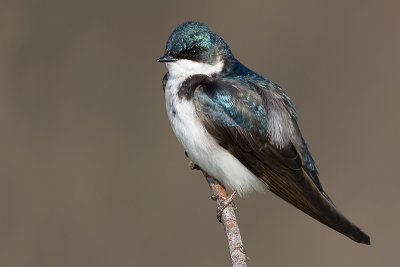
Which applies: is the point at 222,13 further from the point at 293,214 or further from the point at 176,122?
the point at 176,122

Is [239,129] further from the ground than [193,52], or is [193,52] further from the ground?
[193,52]

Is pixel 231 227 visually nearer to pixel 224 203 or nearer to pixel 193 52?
pixel 224 203

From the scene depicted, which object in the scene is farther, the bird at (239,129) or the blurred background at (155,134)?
the blurred background at (155,134)

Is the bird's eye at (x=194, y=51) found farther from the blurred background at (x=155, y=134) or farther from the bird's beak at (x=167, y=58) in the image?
the blurred background at (x=155, y=134)

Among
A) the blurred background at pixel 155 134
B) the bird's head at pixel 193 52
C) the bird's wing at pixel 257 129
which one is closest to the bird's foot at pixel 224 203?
the bird's wing at pixel 257 129

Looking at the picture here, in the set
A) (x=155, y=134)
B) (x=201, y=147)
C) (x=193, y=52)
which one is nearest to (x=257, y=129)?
(x=201, y=147)

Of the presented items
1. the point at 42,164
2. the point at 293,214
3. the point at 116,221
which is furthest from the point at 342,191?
the point at 42,164
